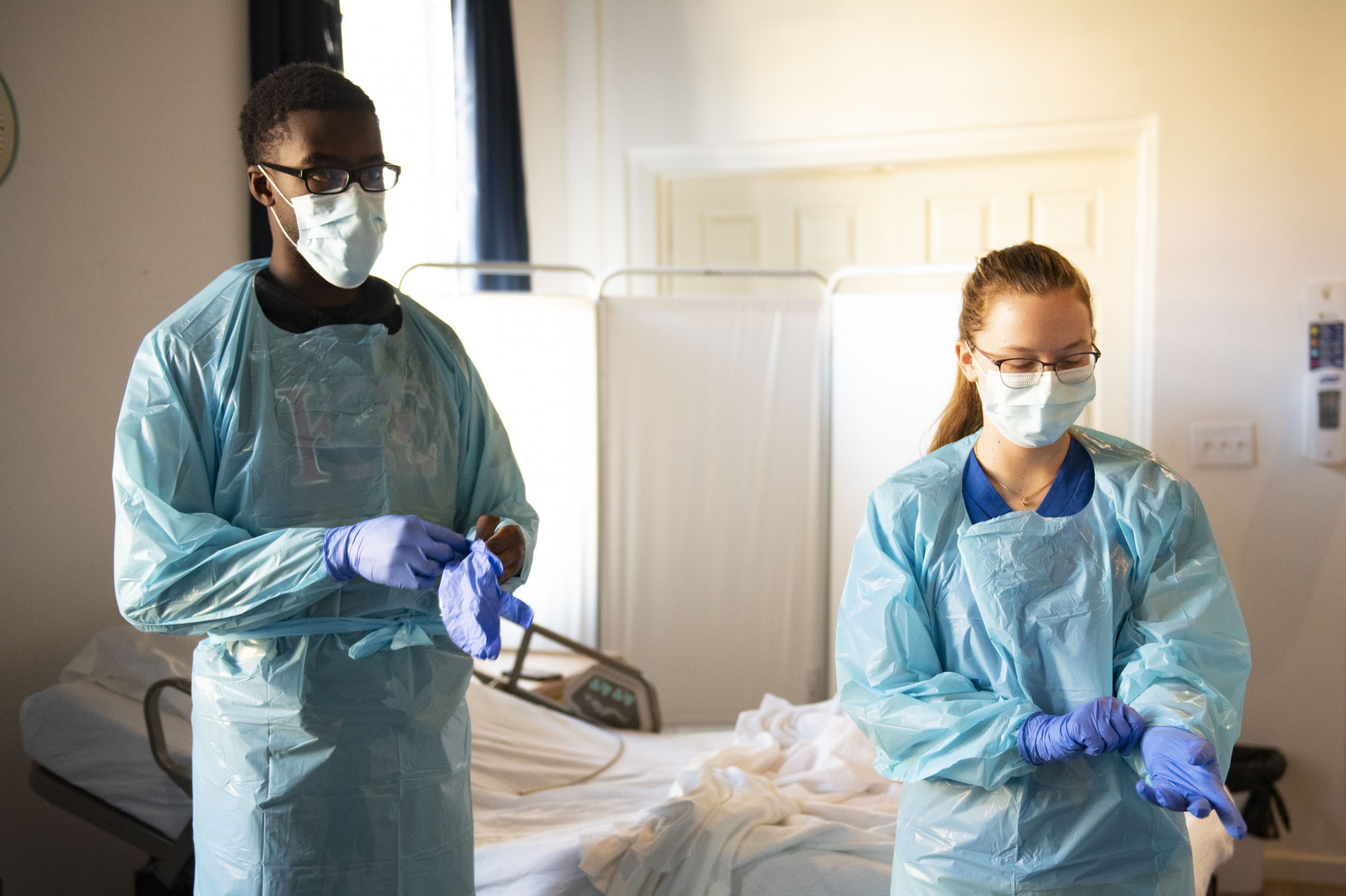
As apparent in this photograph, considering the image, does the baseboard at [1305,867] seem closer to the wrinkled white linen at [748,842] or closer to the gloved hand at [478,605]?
the wrinkled white linen at [748,842]

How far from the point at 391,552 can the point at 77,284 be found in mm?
1444

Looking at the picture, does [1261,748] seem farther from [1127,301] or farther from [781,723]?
[781,723]

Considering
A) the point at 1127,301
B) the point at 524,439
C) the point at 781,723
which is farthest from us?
the point at 1127,301

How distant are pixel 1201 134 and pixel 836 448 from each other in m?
1.72

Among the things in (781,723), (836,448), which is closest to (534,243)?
(836,448)

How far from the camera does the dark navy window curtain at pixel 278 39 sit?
2.51 meters

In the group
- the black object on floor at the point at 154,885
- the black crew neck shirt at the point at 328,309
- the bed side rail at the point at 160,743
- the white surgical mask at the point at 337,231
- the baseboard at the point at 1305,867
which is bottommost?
the baseboard at the point at 1305,867

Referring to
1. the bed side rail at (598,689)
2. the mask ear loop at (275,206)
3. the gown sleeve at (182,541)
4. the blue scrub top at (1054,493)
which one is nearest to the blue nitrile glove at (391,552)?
the gown sleeve at (182,541)

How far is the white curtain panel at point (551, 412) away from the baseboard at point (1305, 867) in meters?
2.55

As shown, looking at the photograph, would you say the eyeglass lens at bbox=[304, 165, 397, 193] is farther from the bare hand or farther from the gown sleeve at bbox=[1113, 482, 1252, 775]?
the gown sleeve at bbox=[1113, 482, 1252, 775]

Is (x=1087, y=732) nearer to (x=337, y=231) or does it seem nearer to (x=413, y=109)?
(x=337, y=231)

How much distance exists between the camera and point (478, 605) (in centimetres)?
115

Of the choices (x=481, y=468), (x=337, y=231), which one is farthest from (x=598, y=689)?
(x=337, y=231)

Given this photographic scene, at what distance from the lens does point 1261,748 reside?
3555mm
